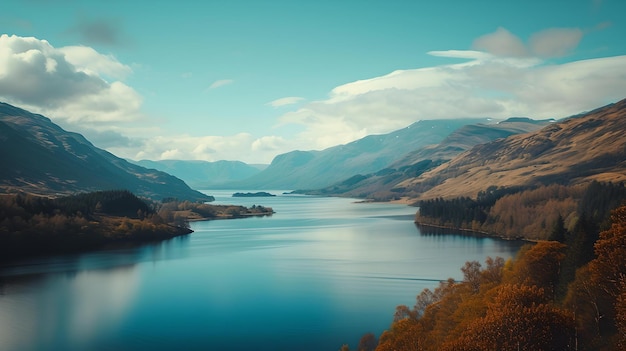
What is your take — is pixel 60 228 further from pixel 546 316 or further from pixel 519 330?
pixel 546 316

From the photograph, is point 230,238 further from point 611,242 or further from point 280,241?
point 611,242

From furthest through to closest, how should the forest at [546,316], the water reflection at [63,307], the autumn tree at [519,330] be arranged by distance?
the water reflection at [63,307], the forest at [546,316], the autumn tree at [519,330]

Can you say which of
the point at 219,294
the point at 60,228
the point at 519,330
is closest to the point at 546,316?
the point at 519,330

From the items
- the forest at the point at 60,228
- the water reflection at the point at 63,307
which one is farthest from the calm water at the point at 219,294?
the forest at the point at 60,228

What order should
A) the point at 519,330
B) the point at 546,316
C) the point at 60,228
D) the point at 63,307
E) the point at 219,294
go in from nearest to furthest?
the point at 519,330 < the point at 546,316 < the point at 63,307 < the point at 219,294 < the point at 60,228

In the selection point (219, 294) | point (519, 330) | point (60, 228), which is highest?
point (60, 228)

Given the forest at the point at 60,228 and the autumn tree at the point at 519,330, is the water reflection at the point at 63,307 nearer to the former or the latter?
the forest at the point at 60,228

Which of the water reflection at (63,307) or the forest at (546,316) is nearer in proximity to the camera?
the forest at (546,316)
